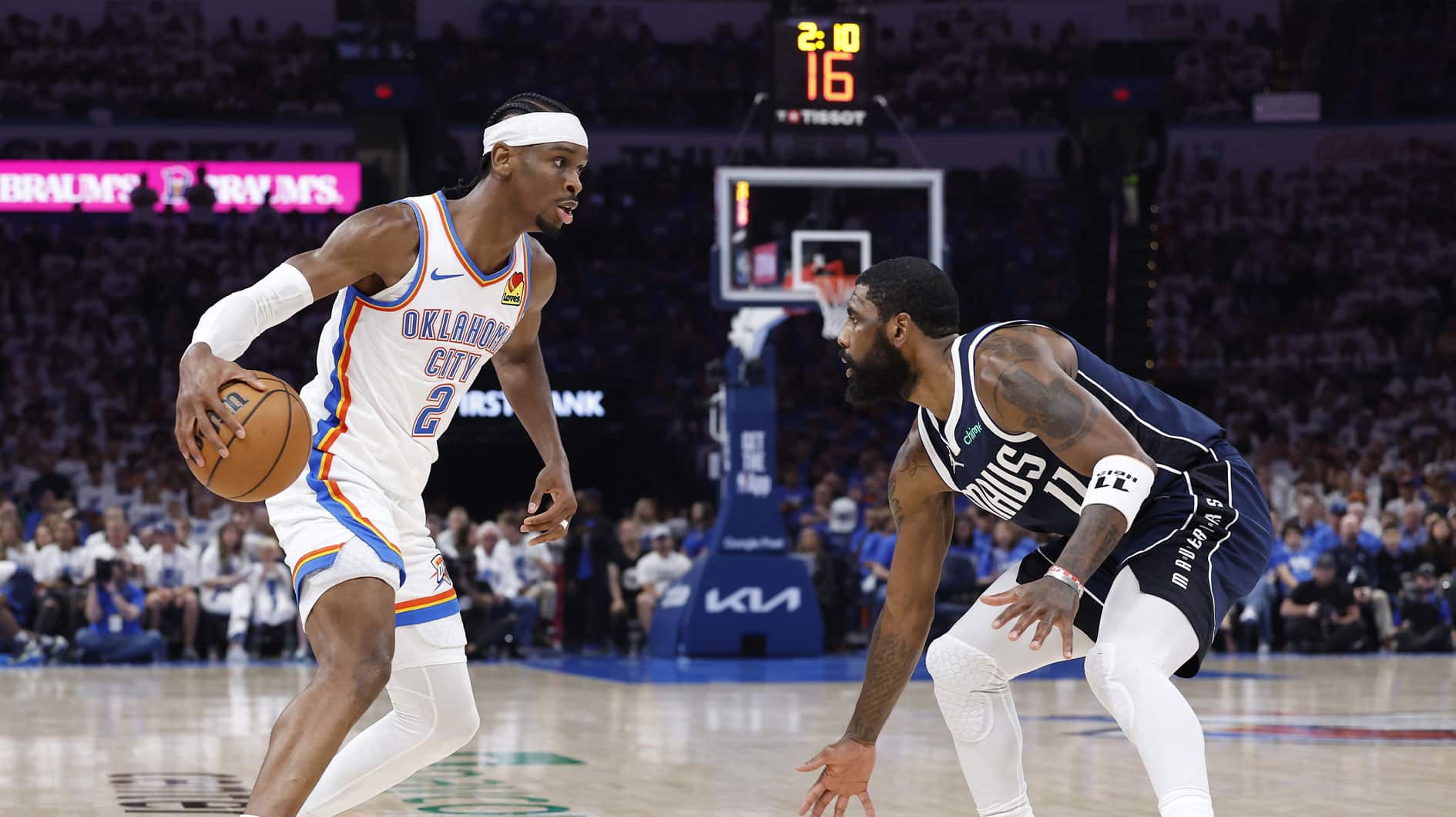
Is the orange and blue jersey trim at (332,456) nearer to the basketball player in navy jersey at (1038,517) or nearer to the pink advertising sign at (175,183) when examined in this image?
the basketball player in navy jersey at (1038,517)

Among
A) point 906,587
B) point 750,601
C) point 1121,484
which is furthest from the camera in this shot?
point 750,601

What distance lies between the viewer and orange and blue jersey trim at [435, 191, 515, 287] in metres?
4.67

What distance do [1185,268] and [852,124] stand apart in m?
12.8

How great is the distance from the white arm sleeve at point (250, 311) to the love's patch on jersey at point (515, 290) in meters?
0.66

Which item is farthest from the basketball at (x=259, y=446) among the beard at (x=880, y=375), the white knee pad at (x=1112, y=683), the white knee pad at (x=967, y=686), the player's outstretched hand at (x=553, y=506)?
the white knee pad at (x=1112, y=683)

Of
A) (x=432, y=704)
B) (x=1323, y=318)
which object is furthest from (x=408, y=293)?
(x=1323, y=318)

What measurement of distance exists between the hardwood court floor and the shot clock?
4.40 metres

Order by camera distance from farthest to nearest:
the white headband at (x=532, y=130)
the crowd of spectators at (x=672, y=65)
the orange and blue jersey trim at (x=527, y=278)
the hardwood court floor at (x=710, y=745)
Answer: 1. the crowd of spectators at (x=672, y=65)
2. the hardwood court floor at (x=710, y=745)
3. the orange and blue jersey trim at (x=527, y=278)
4. the white headband at (x=532, y=130)

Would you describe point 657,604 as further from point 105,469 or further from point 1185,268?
point 1185,268

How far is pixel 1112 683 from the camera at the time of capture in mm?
4152

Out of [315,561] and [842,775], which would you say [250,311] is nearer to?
[315,561]

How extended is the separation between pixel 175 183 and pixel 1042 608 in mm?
20797

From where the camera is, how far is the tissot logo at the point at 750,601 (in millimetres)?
15070

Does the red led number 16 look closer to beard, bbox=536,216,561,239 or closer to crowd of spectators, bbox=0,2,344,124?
beard, bbox=536,216,561,239
